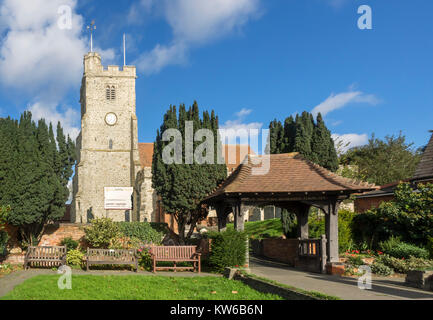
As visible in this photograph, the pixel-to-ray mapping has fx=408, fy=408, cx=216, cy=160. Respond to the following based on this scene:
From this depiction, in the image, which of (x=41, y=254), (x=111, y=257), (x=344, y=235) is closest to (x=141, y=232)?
(x=111, y=257)

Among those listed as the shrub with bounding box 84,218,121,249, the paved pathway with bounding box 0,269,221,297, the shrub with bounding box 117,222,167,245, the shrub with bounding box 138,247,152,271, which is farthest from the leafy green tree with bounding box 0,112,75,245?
the shrub with bounding box 138,247,152,271

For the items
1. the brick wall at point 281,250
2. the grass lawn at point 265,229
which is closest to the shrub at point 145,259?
the brick wall at point 281,250

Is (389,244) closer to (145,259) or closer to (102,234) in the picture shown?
(145,259)

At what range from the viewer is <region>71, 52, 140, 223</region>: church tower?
37.8 metres

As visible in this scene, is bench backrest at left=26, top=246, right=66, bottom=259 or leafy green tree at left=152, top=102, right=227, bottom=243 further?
leafy green tree at left=152, top=102, right=227, bottom=243

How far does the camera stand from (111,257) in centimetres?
1357

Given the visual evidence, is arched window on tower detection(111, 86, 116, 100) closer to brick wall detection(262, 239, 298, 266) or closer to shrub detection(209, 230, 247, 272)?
brick wall detection(262, 239, 298, 266)

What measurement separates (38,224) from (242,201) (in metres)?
9.39

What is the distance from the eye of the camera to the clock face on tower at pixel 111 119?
3984 cm

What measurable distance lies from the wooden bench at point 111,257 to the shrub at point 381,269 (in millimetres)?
7436

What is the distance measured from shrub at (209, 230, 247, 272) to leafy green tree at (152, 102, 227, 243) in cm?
618

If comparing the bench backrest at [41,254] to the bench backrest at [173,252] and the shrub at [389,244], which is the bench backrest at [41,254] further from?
the shrub at [389,244]

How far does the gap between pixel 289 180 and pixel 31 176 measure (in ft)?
33.4
